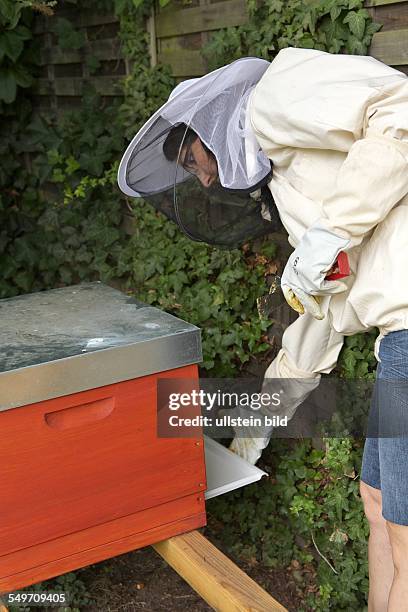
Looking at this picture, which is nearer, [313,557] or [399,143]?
[399,143]

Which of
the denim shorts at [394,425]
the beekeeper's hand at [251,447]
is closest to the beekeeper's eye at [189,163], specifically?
the denim shorts at [394,425]

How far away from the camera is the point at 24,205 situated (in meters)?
4.07

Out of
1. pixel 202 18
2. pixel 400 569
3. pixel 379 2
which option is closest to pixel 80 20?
pixel 202 18

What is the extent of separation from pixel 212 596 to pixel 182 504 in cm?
24

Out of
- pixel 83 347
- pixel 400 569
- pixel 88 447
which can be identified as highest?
pixel 83 347

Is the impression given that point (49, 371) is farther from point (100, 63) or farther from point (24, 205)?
point (24, 205)

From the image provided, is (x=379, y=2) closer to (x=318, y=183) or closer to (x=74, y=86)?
(x=318, y=183)

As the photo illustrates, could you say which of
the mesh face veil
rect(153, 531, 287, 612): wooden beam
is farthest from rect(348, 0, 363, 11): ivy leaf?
rect(153, 531, 287, 612): wooden beam

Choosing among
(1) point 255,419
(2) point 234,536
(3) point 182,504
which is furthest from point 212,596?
(2) point 234,536

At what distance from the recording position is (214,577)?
6.14 feet

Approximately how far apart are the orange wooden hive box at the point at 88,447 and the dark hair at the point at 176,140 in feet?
1.40

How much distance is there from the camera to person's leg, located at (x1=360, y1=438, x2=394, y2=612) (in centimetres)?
187

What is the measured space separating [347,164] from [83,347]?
2.41ft

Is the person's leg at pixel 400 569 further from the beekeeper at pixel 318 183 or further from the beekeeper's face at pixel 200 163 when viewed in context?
the beekeeper's face at pixel 200 163
